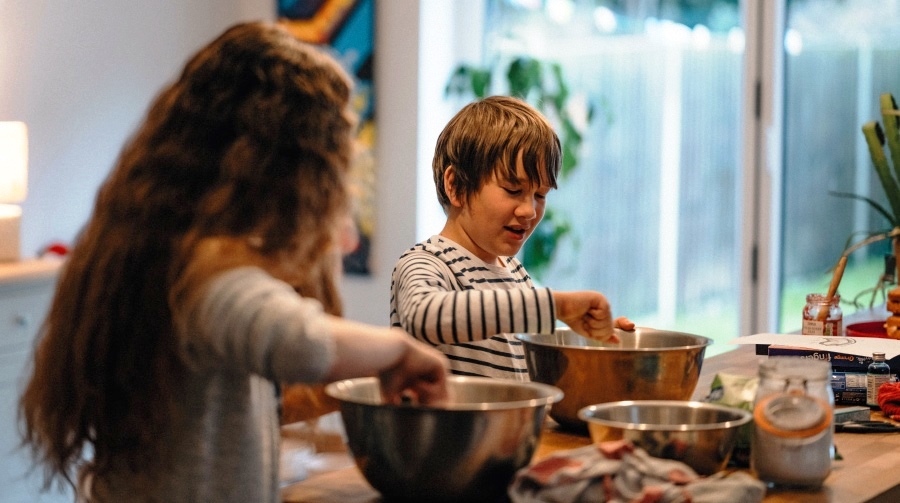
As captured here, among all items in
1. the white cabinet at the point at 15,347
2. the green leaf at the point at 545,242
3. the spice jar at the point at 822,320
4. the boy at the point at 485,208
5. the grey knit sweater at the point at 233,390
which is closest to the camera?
the grey knit sweater at the point at 233,390

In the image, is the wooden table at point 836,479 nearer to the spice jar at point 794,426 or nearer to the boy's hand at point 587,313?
the spice jar at point 794,426

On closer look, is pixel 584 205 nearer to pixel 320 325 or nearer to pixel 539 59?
pixel 539 59

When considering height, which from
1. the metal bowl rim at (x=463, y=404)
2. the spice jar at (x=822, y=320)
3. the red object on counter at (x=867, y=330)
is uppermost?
the spice jar at (x=822, y=320)

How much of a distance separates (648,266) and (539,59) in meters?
0.84

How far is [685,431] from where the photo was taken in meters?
1.05

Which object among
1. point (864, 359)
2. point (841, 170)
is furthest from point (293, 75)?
point (841, 170)

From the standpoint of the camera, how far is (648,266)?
150 inches

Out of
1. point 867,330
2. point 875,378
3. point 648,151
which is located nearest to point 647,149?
point 648,151

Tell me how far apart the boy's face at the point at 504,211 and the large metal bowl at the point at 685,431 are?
51 centimetres

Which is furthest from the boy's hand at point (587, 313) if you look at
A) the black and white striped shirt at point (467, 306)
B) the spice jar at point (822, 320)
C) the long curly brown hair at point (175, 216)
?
the spice jar at point (822, 320)

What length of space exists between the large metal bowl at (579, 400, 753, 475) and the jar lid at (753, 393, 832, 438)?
0.06ft

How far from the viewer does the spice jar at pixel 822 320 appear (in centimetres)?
181

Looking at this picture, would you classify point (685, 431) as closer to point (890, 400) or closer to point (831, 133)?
point (890, 400)

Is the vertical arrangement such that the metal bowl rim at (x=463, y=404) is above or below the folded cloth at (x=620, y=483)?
above
